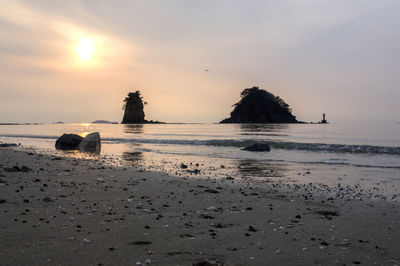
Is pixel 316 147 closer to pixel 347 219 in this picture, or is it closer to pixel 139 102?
pixel 347 219

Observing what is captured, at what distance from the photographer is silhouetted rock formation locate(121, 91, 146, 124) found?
16750 cm

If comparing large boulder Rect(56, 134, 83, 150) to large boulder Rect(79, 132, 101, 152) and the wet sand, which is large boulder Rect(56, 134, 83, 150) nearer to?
large boulder Rect(79, 132, 101, 152)

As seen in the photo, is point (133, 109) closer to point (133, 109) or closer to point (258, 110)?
point (133, 109)

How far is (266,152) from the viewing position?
23.9 metres

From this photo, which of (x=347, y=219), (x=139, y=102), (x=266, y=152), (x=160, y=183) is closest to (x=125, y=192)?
(x=160, y=183)

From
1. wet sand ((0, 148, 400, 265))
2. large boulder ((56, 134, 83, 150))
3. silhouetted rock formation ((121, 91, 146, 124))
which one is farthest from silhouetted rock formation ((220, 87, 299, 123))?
wet sand ((0, 148, 400, 265))

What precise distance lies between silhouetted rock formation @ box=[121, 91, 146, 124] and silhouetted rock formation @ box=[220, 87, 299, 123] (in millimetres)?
46064

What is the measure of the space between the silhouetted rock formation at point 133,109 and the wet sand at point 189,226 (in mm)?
161119

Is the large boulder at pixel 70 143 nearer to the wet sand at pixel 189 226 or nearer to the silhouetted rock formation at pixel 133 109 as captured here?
the wet sand at pixel 189 226

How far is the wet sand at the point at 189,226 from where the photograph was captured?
424cm

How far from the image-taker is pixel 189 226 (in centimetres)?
560

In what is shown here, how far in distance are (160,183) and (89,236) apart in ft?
17.1

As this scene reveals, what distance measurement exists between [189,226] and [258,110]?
159975 millimetres

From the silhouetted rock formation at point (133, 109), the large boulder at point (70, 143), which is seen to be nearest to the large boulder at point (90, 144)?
the large boulder at point (70, 143)
